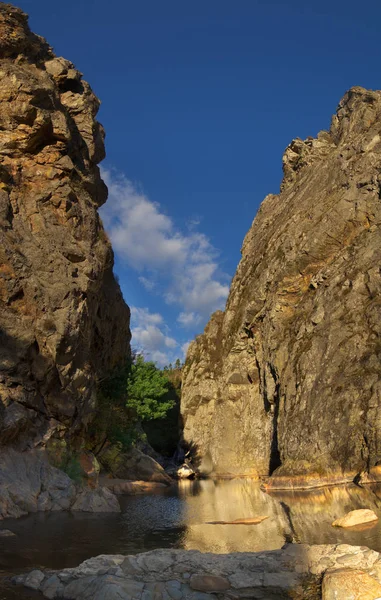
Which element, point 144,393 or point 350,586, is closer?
point 350,586

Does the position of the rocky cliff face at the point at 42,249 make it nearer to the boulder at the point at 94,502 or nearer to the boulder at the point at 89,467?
the boulder at the point at 89,467

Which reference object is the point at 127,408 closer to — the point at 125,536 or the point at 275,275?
the point at 275,275

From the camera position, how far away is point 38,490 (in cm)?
2173

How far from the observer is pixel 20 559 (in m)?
11.9

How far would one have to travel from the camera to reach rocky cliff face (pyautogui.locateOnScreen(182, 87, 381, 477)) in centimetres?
3647

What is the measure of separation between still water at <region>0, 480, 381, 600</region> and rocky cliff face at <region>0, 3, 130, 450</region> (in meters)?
6.43

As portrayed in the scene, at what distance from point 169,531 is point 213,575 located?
811 cm

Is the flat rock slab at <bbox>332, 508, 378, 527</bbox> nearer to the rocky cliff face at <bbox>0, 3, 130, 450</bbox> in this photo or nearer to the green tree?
the rocky cliff face at <bbox>0, 3, 130, 450</bbox>

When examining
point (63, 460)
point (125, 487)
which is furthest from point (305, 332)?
point (63, 460)

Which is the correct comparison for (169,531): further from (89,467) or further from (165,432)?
(165,432)

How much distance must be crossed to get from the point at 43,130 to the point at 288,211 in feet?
154

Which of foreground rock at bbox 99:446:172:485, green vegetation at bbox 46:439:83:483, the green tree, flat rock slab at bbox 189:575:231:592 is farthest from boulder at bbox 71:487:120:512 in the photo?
the green tree

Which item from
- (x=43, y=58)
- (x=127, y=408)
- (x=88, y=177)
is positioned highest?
(x=43, y=58)

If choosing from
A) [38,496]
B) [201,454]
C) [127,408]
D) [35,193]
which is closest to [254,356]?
[201,454]
